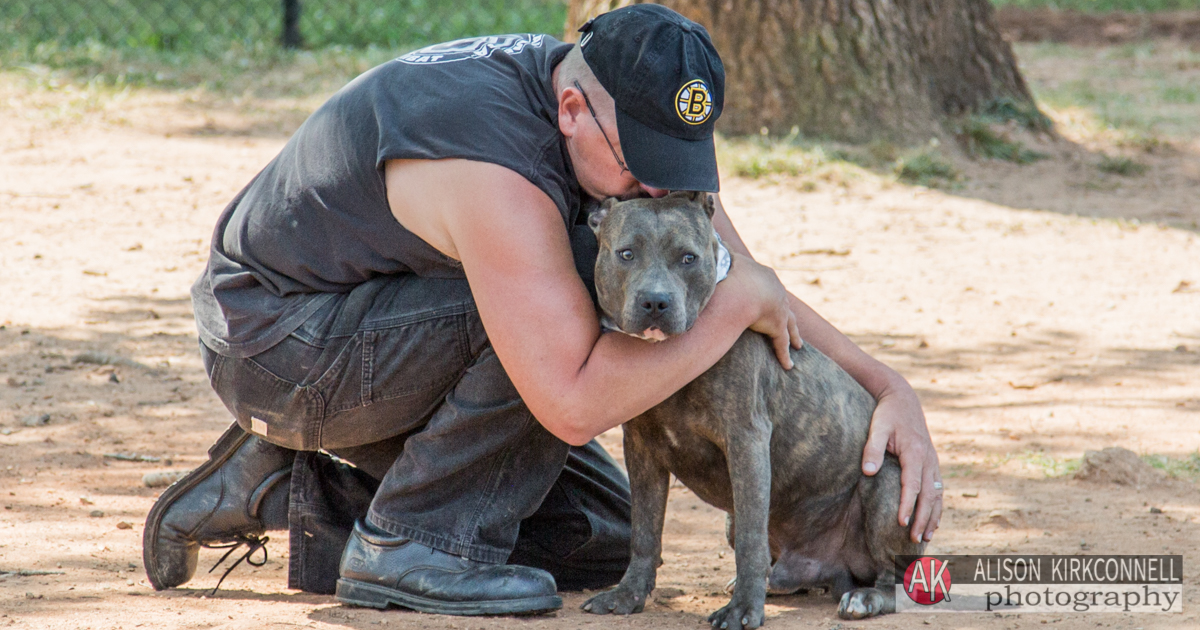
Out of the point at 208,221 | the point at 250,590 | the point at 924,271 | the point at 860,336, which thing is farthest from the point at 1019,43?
the point at 250,590

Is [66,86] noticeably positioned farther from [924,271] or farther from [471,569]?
[471,569]

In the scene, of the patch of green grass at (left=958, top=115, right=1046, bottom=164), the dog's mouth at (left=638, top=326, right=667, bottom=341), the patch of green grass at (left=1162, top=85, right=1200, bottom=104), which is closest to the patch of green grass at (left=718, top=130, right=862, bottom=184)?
the patch of green grass at (left=958, top=115, right=1046, bottom=164)

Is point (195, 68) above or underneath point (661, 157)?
underneath

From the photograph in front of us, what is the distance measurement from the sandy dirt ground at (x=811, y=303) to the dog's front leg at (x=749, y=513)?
218 mm

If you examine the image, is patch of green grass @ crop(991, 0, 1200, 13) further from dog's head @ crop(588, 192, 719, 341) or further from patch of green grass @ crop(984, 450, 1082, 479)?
dog's head @ crop(588, 192, 719, 341)

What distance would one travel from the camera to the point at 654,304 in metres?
3.03

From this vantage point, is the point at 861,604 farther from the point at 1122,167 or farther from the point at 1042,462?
the point at 1122,167

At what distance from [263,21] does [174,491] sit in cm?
895

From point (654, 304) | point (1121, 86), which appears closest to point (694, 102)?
point (654, 304)

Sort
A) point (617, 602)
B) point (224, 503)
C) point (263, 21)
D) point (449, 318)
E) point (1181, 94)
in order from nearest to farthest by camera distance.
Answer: point (449, 318), point (617, 602), point (224, 503), point (1181, 94), point (263, 21)

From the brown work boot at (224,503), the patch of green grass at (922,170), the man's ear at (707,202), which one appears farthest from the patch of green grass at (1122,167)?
the brown work boot at (224,503)

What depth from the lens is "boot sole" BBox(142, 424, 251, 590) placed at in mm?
3443

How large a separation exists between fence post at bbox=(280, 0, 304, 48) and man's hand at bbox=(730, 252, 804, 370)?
8409mm

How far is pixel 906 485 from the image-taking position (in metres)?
3.44
